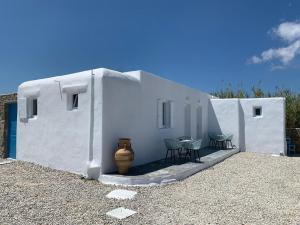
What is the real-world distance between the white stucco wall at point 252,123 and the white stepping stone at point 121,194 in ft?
35.6

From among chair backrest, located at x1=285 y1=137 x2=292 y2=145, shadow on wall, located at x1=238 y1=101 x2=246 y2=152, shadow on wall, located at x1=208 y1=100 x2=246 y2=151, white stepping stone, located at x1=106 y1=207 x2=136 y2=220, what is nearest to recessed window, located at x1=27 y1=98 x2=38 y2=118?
white stepping stone, located at x1=106 y1=207 x2=136 y2=220

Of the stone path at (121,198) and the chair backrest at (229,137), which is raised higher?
the chair backrest at (229,137)

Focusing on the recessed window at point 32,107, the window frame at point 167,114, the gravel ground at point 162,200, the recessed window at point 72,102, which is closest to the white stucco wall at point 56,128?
the recessed window at point 72,102

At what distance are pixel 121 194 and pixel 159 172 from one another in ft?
6.76

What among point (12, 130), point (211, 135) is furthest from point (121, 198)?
point (211, 135)

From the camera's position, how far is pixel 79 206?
5.58m

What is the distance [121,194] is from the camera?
6426mm

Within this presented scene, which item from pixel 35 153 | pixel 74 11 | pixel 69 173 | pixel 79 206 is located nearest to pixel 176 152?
pixel 69 173

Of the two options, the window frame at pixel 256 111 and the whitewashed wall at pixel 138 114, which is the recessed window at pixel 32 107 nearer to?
the whitewashed wall at pixel 138 114

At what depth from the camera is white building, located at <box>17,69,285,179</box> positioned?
26.5ft

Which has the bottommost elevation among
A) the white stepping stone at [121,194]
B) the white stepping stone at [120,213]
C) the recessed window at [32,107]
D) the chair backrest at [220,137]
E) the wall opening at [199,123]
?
the white stepping stone at [120,213]

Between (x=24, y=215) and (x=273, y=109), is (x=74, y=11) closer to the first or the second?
(x=24, y=215)

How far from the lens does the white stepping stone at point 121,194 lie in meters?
6.25

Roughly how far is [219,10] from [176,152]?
6666 mm
